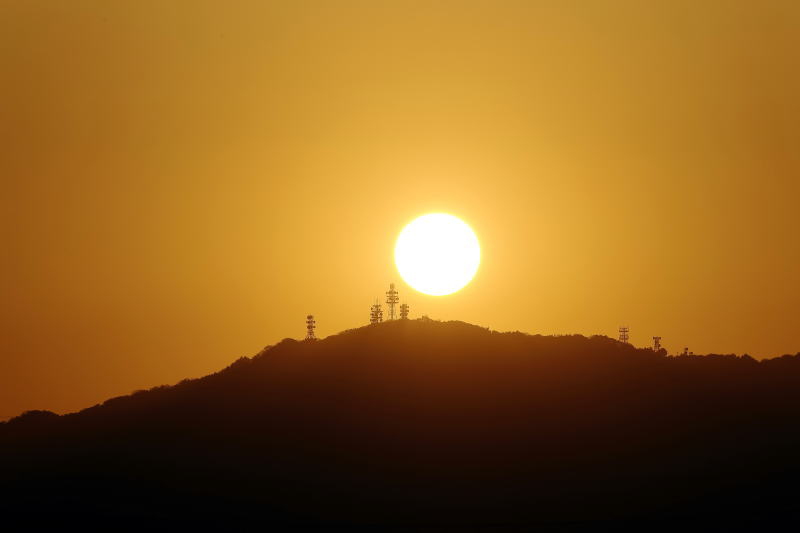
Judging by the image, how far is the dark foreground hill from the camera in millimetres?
163125

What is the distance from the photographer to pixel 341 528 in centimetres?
15950

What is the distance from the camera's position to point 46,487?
168875 mm

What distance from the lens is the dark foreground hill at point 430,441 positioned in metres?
163

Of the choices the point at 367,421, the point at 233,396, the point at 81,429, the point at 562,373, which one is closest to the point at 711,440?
the point at 562,373

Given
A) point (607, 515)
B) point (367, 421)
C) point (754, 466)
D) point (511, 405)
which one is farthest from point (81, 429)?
point (754, 466)

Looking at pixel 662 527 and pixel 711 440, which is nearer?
pixel 662 527

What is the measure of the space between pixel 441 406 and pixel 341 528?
82.8ft

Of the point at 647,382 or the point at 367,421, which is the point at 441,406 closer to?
the point at 367,421

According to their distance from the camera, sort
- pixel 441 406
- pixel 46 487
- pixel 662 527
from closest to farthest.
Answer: pixel 662 527 < pixel 46 487 < pixel 441 406

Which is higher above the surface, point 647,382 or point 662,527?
point 647,382

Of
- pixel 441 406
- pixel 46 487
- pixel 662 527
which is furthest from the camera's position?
pixel 441 406

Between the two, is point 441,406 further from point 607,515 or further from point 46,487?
point 46,487

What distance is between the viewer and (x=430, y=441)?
17438cm

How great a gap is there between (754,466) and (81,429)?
78075mm
